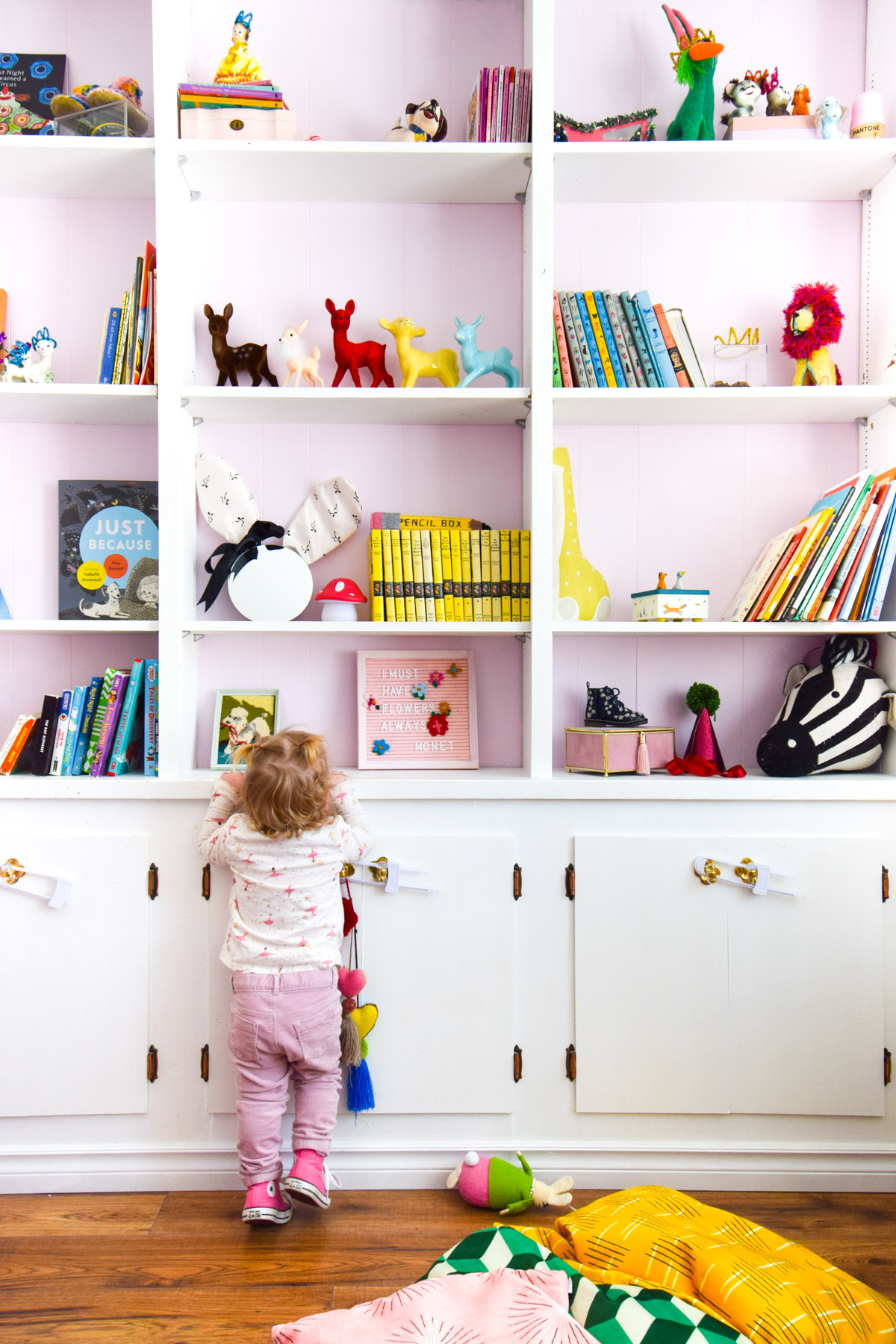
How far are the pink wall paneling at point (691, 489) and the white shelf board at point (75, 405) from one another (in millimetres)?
1005

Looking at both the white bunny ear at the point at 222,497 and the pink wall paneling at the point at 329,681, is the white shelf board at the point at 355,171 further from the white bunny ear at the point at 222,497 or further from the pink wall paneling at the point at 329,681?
the pink wall paneling at the point at 329,681

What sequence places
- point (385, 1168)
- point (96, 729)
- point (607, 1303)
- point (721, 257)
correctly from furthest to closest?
1. point (721, 257)
2. point (96, 729)
3. point (385, 1168)
4. point (607, 1303)

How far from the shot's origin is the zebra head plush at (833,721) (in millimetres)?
1874

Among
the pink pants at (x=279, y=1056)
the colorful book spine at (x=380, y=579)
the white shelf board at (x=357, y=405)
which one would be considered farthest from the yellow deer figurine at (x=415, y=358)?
the pink pants at (x=279, y=1056)

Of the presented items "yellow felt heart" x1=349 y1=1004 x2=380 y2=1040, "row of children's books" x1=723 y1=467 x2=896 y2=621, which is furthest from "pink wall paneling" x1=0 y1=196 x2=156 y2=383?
"row of children's books" x1=723 y1=467 x2=896 y2=621

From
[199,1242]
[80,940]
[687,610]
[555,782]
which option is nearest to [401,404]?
[687,610]

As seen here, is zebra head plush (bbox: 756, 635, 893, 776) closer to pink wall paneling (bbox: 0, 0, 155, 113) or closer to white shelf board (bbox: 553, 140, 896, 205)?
white shelf board (bbox: 553, 140, 896, 205)

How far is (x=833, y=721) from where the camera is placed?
75.1 inches

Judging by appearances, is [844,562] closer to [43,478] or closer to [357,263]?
[357,263]

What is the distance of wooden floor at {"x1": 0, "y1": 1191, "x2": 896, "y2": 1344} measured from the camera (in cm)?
142

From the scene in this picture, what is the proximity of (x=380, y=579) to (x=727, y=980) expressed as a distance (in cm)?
113

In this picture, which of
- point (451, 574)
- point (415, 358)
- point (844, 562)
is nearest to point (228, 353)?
point (415, 358)

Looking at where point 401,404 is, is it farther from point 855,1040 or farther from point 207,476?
point 855,1040

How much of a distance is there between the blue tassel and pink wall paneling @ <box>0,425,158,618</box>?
4.03 feet
